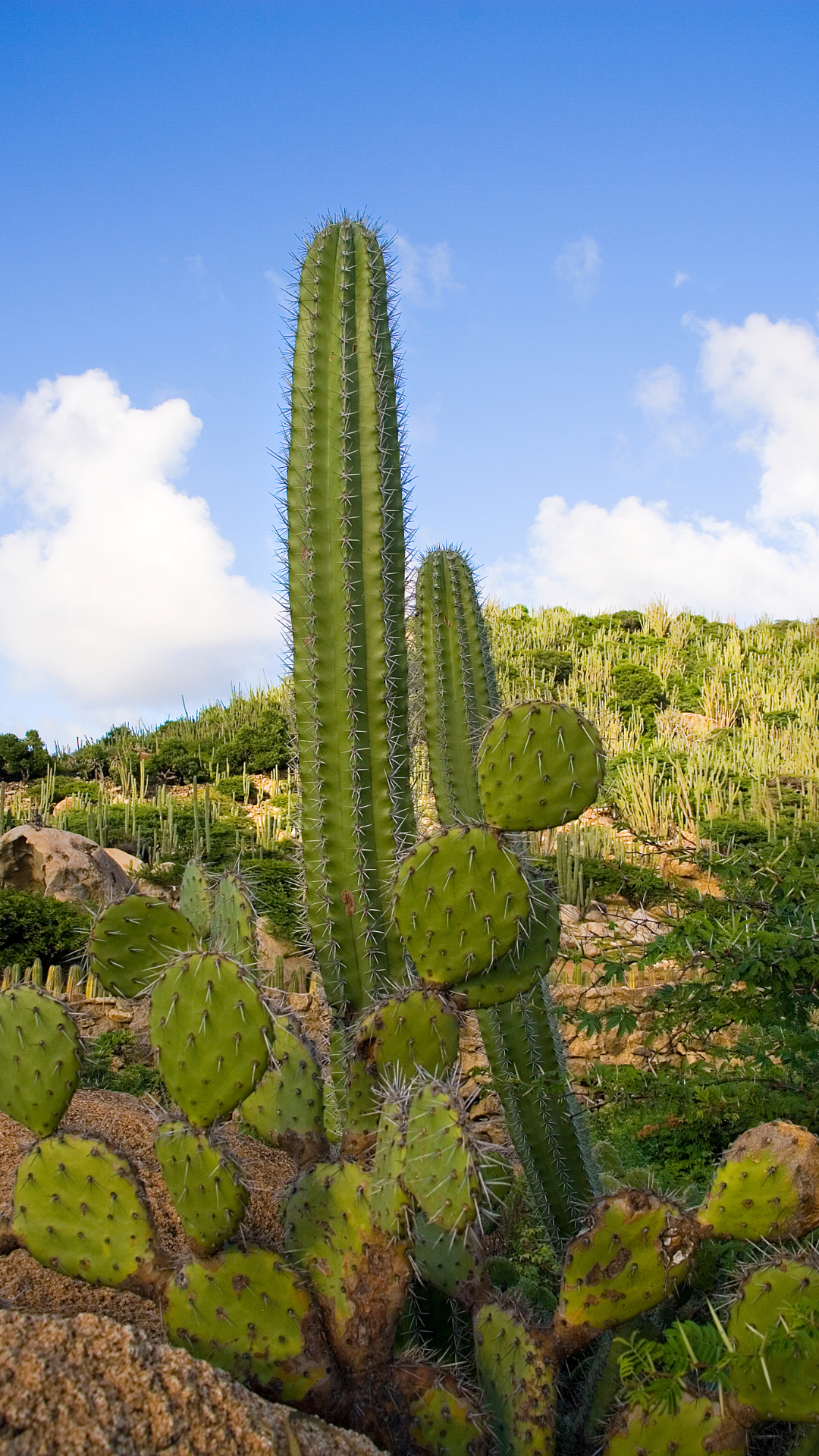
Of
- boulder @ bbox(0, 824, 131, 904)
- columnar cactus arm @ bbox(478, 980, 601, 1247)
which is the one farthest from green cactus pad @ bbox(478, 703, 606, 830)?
boulder @ bbox(0, 824, 131, 904)

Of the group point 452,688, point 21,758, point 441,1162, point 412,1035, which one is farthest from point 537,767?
point 21,758

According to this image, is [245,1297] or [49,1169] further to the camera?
[49,1169]

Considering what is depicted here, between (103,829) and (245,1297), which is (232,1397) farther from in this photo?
(103,829)

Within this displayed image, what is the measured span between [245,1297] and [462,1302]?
1.90ft

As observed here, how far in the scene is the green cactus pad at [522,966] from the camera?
2.62m

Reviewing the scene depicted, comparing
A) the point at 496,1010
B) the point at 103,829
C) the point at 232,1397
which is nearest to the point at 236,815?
the point at 103,829

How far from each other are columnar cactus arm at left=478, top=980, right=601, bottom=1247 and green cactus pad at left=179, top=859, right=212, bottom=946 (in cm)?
99

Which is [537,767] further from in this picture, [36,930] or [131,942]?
[36,930]

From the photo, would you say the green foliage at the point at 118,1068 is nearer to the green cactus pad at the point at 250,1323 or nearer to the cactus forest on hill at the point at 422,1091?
A: the cactus forest on hill at the point at 422,1091

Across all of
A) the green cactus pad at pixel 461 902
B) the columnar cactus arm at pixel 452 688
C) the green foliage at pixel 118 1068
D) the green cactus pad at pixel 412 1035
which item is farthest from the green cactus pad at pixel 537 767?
the green foliage at pixel 118 1068

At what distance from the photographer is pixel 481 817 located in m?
4.53

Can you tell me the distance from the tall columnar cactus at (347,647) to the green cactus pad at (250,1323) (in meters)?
0.96

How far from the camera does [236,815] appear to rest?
9.45 metres

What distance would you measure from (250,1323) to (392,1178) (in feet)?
1.25
